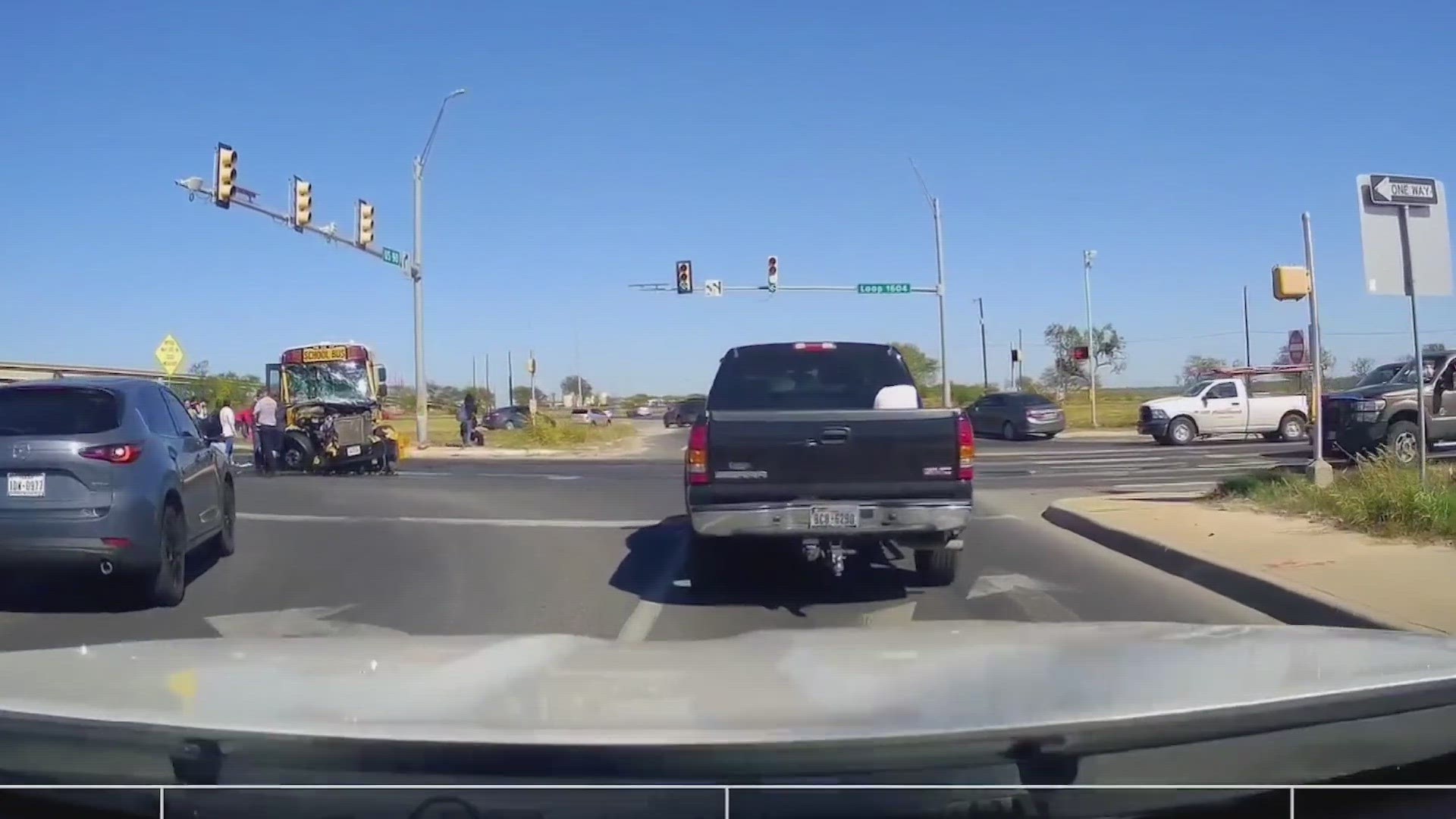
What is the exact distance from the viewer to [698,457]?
8.62 meters

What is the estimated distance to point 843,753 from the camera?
267 centimetres

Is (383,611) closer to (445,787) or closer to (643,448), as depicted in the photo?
(445,787)

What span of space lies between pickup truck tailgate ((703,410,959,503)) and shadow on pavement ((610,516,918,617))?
53 cm

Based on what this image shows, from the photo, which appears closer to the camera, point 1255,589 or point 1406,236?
point 1255,589

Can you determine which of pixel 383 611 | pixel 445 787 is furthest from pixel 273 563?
pixel 445 787

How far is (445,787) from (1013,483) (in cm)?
1822

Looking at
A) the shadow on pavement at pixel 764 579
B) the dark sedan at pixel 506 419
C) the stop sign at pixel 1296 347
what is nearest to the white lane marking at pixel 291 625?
the shadow on pavement at pixel 764 579

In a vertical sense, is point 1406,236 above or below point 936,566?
above

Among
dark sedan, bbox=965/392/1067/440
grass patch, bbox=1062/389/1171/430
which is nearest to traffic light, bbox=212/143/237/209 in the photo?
dark sedan, bbox=965/392/1067/440

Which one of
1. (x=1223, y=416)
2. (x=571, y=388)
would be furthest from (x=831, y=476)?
(x=571, y=388)

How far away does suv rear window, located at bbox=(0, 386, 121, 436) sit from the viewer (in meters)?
8.49

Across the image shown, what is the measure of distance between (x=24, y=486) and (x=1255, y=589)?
28.0 ft

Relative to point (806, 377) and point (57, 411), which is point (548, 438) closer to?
point (806, 377)

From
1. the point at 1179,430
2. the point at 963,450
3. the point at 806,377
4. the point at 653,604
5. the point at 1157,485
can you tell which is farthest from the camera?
the point at 1179,430
